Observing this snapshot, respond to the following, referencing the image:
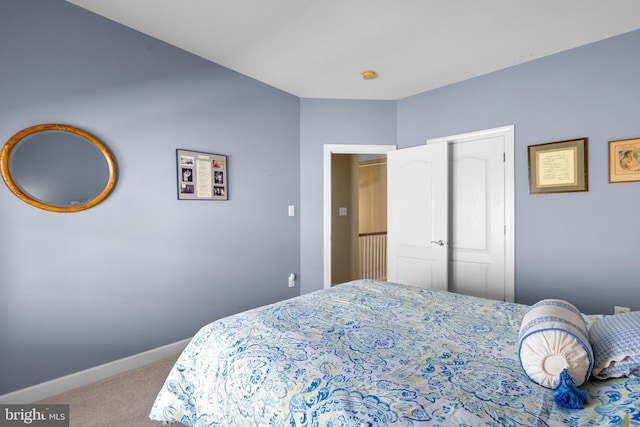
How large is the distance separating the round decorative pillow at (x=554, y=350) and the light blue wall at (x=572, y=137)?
6.57 feet

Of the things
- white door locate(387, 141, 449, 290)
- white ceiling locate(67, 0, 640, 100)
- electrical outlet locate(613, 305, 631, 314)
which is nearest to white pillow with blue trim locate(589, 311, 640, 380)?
electrical outlet locate(613, 305, 631, 314)

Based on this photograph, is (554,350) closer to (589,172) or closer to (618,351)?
(618,351)

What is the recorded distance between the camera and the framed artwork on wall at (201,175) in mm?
2699

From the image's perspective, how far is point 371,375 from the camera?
1031 mm

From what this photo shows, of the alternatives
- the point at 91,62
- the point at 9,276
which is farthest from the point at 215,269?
the point at 91,62

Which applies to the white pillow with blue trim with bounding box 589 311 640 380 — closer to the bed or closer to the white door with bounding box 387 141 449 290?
the bed

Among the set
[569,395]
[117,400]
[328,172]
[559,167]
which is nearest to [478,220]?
[559,167]

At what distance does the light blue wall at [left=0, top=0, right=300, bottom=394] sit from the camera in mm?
1932

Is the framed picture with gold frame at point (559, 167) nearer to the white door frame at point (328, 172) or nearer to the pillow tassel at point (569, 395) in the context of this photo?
the white door frame at point (328, 172)

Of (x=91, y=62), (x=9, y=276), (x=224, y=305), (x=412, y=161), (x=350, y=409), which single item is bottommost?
(x=224, y=305)

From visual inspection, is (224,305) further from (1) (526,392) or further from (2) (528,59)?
(2) (528,59)

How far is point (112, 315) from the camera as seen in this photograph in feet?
7.59

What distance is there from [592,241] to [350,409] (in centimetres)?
276

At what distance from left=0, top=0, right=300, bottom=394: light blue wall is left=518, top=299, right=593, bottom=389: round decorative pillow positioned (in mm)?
2521
